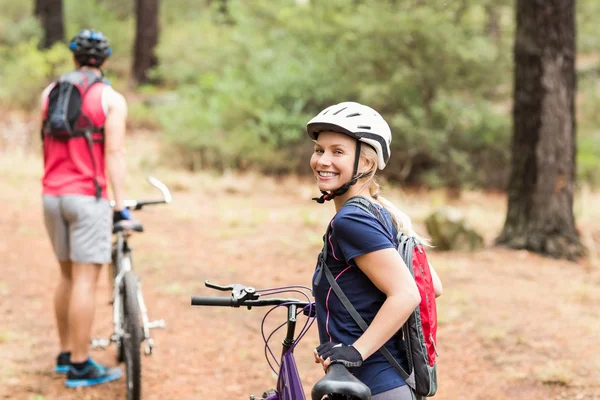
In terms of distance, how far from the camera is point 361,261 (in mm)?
2570

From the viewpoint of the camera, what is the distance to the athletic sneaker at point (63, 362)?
5.38m

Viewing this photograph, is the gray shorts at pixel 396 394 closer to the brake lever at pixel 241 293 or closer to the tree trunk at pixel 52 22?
the brake lever at pixel 241 293

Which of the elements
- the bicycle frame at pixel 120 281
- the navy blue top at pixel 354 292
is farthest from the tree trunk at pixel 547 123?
the navy blue top at pixel 354 292

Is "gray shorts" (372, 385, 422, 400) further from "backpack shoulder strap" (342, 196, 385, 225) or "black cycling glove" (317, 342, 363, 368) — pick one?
"backpack shoulder strap" (342, 196, 385, 225)

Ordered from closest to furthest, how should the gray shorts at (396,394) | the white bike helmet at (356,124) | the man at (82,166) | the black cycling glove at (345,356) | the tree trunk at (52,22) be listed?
the black cycling glove at (345,356), the gray shorts at (396,394), the white bike helmet at (356,124), the man at (82,166), the tree trunk at (52,22)

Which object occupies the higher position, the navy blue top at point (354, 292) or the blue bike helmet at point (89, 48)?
the blue bike helmet at point (89, 48)

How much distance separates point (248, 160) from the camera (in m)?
15.3

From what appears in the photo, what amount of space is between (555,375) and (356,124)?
323cm

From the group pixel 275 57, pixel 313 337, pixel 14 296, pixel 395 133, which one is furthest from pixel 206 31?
pixel 313 337

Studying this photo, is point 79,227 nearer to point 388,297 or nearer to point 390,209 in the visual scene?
point 390,209

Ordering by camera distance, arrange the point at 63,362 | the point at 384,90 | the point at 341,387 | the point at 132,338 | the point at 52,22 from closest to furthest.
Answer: the point at 341,387 < the point at 132,338 < the point at 63,362 < the point at 384,90 < the point at 52,22

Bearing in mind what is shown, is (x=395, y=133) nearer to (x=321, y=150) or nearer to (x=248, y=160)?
(x=248, y=160)

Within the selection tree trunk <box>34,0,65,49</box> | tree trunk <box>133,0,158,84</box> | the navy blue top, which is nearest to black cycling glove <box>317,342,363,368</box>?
the navy blue top

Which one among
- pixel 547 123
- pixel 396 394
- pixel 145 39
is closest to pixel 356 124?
pixel 396 394
